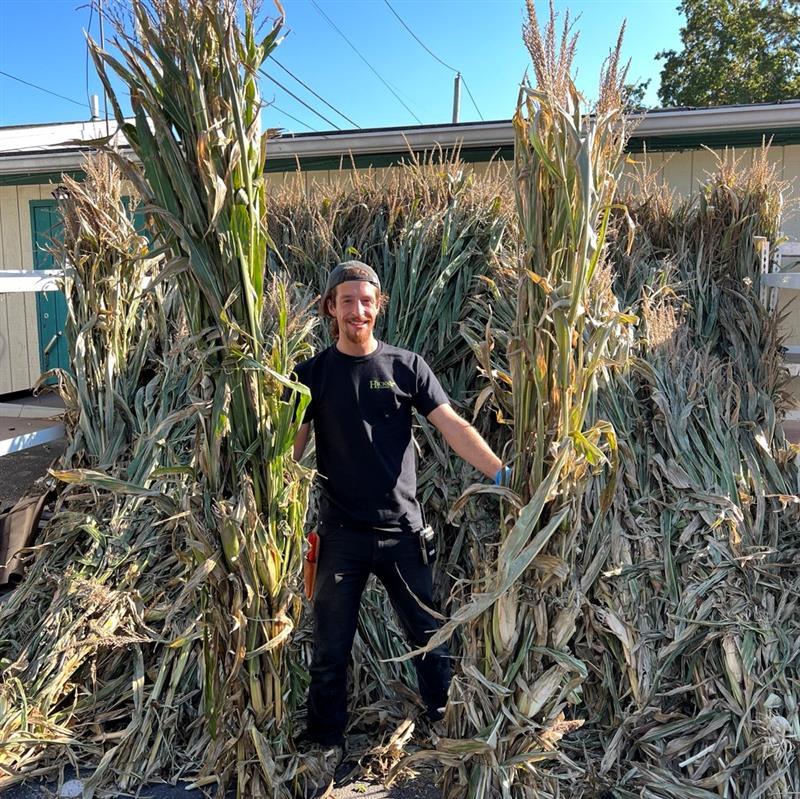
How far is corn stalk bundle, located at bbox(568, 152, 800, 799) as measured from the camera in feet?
8.16

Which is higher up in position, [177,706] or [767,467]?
[767,467]

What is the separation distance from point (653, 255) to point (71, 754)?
415 cm

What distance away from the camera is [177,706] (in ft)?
9.31

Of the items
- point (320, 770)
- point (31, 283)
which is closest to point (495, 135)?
point (31, 283)

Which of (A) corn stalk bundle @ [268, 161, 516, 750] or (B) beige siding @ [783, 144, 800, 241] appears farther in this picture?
(B) beige siding @ [783, 144, 800, 241]

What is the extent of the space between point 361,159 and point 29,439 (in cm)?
435

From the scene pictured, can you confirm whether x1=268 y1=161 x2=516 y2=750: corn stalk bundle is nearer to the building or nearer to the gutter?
the building

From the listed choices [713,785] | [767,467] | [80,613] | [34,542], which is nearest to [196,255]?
[80,613]

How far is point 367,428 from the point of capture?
254 centimetres

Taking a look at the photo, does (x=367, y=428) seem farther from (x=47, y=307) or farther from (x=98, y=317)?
(x=47, y=307)

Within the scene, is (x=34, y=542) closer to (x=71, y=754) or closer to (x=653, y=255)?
(x=71, y=754)

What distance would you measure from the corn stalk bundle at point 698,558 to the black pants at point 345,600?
690 millimetres

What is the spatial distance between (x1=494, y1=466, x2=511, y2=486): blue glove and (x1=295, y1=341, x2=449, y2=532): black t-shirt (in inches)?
17.4

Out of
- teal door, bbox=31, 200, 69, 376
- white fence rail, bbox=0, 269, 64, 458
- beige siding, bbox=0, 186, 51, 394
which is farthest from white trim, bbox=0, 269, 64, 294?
beige siding, bbox=0, 186, 51, 394
